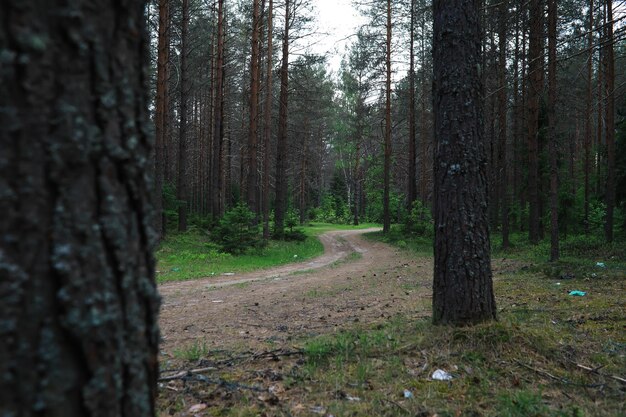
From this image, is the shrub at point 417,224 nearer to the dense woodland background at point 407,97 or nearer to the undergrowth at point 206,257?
the dense woodland background at point 407,97

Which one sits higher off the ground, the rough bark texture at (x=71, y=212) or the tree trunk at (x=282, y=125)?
the tree trunk at (x=282, y=125)

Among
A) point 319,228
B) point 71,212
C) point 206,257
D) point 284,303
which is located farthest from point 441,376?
point 319,228

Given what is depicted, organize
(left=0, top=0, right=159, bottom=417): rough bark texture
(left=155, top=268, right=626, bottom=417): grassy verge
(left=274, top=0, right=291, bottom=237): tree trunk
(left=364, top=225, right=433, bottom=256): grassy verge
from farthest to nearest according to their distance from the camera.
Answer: (left=274, top=0, right=291, bottom=237): tree trunk < (left=364, top=225, right=433, bottom=256): grassy verge < (left=155, top=268, right=626, bottom=417): grassy verge < (left=0, top=0, right=159, bottom=417): rough bark texture

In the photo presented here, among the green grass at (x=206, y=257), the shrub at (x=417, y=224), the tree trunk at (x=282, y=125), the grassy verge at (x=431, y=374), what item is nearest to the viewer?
the grassy verge at (x=431, y=374)

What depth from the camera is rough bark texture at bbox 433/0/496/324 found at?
394 centimetres

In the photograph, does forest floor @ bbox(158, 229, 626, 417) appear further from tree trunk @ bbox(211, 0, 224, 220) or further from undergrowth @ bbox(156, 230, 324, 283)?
tree trunk @ bbox(211, 0, 224, 220)

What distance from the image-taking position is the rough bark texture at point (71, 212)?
0.88m

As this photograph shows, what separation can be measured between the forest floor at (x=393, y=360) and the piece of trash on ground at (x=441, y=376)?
0.05 meters

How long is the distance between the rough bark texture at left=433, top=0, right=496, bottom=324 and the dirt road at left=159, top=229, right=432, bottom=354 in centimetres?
135

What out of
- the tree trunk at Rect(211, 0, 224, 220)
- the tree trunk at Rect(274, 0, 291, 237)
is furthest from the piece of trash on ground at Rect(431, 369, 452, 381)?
the tree trunk at Rect(274, 0, 291, 237)

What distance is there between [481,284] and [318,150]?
141ft

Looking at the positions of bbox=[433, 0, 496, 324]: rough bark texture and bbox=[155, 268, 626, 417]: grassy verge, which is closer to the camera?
bbox=[155, 268, 626, 417]: grassy verge

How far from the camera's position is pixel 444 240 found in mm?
4039

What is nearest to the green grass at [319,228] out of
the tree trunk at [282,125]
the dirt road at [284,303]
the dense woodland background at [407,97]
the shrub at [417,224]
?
the dense woodland background at [407,97]
